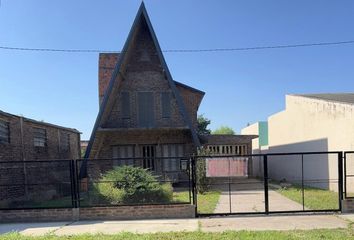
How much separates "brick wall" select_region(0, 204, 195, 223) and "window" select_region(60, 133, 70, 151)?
37.3 ft

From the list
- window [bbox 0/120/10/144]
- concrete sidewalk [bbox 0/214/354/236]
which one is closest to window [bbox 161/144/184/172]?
window [bbox 0/120/10/144]

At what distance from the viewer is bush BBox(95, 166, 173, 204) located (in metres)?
12.5

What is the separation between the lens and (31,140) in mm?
17656

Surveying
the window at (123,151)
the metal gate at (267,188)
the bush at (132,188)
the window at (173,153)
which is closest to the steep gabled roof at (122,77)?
the window at (173,153)

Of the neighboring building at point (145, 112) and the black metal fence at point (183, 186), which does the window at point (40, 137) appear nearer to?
the black metal fence at point (183, 186)

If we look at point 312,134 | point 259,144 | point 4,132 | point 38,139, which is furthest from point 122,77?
point 259,144

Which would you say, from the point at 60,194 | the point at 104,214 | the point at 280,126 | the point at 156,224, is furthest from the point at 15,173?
the point at 280,126

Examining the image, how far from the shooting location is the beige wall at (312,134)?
643 inches

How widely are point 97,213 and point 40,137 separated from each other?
9246 millimetres

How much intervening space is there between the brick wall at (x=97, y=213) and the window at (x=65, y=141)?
37.3 ft

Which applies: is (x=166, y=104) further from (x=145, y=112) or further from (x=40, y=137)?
(x=40, y=137)

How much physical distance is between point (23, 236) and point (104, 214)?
2554 mm

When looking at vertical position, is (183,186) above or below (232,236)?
below

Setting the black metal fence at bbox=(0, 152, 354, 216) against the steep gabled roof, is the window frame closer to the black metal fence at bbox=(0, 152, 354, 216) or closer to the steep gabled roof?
the black metal fence at bbox=(0, 152, 354, 216)
